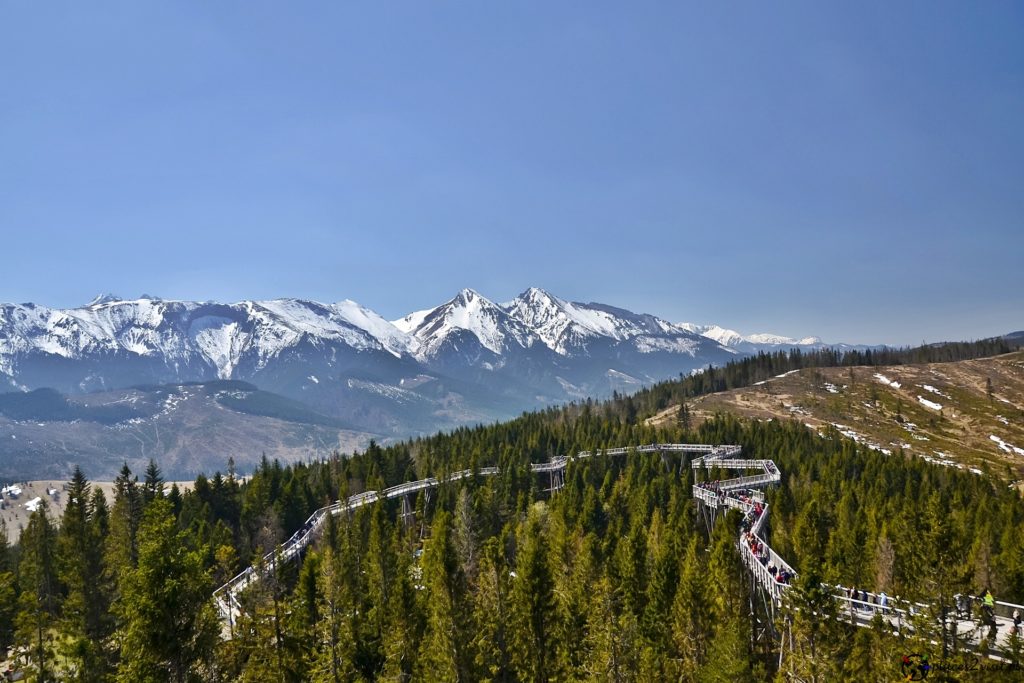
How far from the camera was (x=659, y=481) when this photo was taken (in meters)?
115

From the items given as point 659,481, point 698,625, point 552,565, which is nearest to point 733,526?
point 698,625

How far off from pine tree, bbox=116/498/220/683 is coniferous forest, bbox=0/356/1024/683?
87 mm

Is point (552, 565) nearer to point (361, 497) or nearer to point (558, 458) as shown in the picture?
point (361, 497)

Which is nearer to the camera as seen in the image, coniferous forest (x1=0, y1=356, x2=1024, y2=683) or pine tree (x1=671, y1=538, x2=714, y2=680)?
coniferous forest (x1=0, y1=356, x2=1024, y2=683)

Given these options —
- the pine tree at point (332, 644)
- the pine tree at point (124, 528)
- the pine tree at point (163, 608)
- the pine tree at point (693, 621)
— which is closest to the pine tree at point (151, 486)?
the pine tree at point (124, 528)

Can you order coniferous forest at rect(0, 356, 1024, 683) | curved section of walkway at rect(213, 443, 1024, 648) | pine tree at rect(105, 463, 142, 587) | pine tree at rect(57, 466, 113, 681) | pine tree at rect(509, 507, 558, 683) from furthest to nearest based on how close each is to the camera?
pine tree at rect(105, 463, 142, 587)
pine tree at rect(57, 466, 113, 681)
pine tree at rect(509, 507, 558, 683)
curved section of walkway at rect(213, 443, 1024, 648)
coniferous forest at rect(0, 356, 1024, 683)

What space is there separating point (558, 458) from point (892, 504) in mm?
73570

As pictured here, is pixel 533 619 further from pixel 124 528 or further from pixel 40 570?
pixel 124 528

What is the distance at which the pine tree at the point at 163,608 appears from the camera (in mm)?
26672

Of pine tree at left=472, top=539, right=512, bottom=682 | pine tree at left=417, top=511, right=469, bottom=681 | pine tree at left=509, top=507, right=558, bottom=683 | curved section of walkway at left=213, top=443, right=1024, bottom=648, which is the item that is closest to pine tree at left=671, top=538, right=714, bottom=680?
curved section of walkway at left=213, top=443, right=1024, bottom=648

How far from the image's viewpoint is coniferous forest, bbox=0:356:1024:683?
110ft

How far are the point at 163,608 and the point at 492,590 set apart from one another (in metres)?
27.1

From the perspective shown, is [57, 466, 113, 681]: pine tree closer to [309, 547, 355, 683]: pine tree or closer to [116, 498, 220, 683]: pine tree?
[309, 547, 355, 683]: pine tree

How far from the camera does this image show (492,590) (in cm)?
4866
